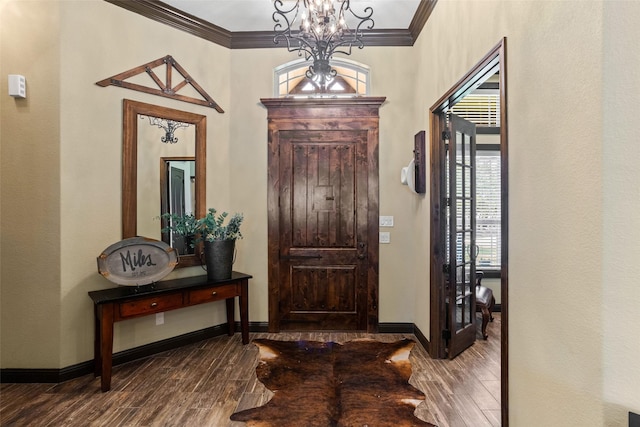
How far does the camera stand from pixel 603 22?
1194 millimetres

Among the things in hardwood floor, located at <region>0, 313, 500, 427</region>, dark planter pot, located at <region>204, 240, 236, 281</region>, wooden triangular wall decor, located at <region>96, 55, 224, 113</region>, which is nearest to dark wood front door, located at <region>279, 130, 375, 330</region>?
dark planter pot, located at <region>204, 240, 236, 281</region>

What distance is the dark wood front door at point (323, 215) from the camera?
383 centimetres

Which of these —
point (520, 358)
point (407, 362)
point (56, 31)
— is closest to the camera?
point (520, 358)

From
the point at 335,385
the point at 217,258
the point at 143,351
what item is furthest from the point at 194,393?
the point at 217,258

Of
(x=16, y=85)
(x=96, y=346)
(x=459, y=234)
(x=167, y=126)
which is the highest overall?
(x=16, y=85)

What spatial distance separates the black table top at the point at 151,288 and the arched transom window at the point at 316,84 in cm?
226

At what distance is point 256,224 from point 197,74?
1789mm

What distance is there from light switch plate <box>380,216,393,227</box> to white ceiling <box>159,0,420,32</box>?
7.06ft

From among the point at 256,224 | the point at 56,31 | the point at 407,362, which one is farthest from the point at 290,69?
the point at 407,362

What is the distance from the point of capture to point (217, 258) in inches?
133

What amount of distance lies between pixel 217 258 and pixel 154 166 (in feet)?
3.67

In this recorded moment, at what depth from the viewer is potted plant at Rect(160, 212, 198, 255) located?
11.0ft

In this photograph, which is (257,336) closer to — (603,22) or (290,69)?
(290,69)

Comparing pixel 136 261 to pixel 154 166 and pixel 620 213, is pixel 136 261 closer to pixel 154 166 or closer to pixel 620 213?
pixel 154 166
